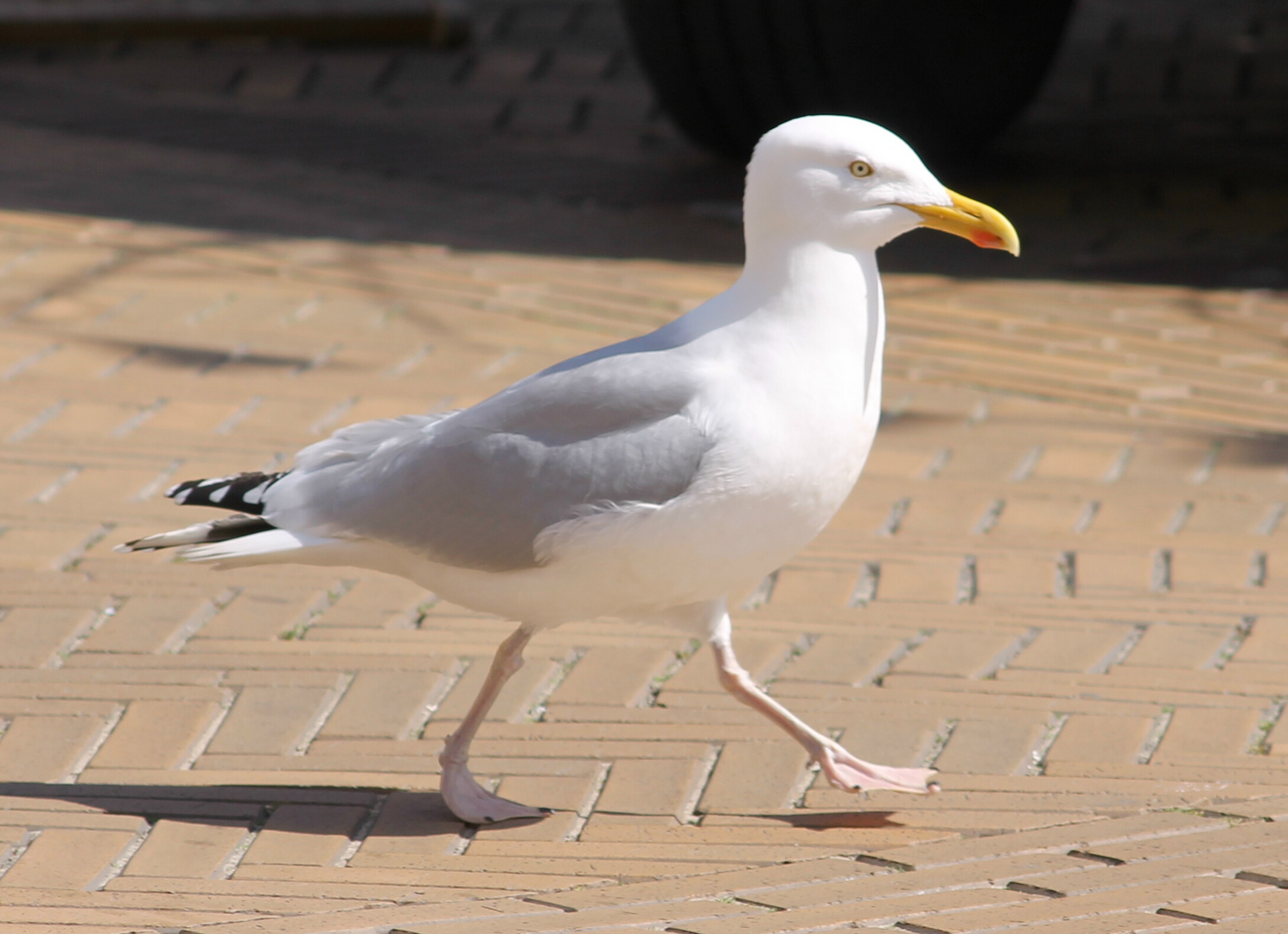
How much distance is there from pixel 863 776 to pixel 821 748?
0.27 feet

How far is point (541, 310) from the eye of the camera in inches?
217

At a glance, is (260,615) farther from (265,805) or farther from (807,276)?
(807,276)

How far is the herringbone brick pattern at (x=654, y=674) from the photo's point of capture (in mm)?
2555

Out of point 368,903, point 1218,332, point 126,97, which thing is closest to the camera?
point 368,903

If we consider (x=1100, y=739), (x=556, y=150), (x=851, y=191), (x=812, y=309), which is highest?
(x=851, y=191)

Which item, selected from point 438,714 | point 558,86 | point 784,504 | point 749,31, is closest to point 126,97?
point 558,86

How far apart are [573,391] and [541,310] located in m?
2.87

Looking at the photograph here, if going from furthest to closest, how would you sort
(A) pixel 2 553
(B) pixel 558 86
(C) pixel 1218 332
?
(B) pixel 558 86 → (C) pixel 1218 332 → (A) pixel 2 553

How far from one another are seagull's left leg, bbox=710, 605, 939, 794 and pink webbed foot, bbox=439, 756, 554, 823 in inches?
16.5

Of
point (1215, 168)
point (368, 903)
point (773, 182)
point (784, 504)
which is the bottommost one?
point (1215, 168)

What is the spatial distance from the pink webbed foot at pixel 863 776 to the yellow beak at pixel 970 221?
34.0 inches

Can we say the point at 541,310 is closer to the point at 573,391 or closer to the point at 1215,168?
the point at 573,391

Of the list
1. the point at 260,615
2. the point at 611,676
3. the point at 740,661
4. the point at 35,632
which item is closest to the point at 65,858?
the point at 35,632

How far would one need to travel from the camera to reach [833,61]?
6.73m
